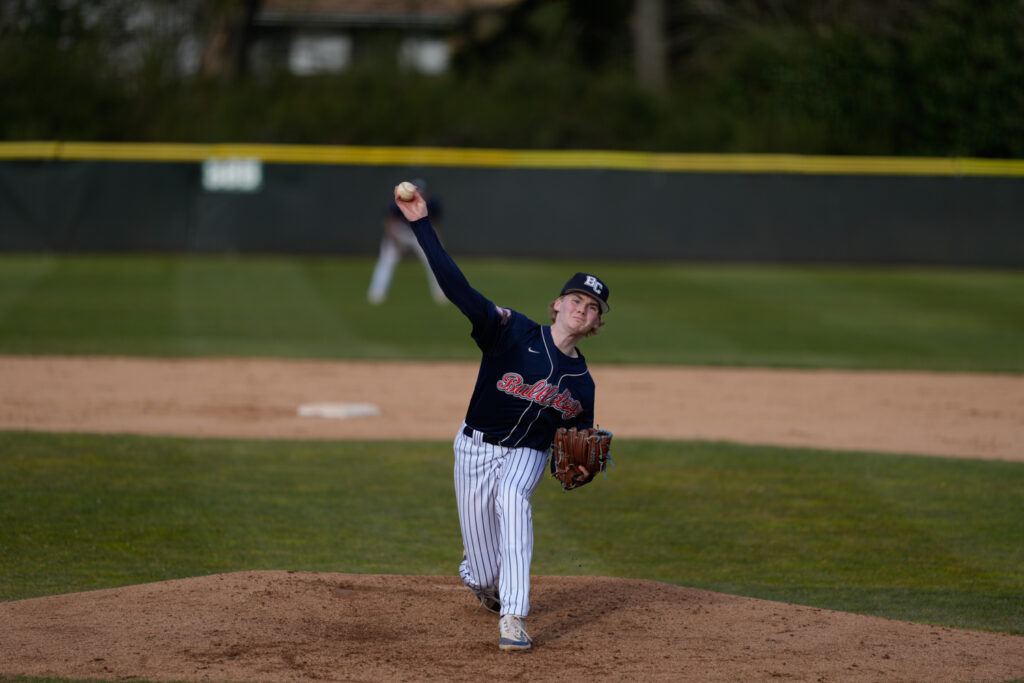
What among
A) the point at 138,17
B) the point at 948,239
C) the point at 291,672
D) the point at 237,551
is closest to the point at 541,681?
the point at 291,672

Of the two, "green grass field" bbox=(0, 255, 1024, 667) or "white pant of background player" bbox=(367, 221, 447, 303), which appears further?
"white pant of background player" bbox=(367, 221, 447, 303)

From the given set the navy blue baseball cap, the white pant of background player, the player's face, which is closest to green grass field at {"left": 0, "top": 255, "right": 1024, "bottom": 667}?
the player's face

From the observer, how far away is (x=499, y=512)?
527 centimetres

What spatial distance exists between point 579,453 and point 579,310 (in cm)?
59

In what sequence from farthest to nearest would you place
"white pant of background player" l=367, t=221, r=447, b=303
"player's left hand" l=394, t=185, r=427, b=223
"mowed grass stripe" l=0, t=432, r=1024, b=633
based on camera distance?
1. "white pant of background player" l=367, t=221, r=447, b=303
2. "mowed grass stripe" l=0, t=432, r=1024, b=633
3. "player's left hand" l=394, t=185, r=427, b=223

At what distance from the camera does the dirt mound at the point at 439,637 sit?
4.88m

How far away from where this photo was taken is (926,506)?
7949 millimetres

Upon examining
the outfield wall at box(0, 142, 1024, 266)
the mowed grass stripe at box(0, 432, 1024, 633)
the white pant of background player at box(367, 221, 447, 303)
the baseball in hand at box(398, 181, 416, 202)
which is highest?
the outfield wall at box(0, 142, 1024, 266)

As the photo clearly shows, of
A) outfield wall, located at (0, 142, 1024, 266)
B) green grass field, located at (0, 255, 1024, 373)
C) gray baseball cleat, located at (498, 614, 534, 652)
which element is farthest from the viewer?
outfield wall, located at (0, 142, 1024, 266)

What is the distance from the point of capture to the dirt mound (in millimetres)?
4875

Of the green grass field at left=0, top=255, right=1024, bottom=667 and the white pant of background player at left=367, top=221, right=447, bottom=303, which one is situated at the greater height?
the white pant of background player at left=367, top=221, right=447, bottom=303

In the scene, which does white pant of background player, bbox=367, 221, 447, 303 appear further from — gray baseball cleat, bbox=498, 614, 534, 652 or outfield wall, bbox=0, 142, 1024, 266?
gray baseball cleat, bbox=498, 614, 534, 652

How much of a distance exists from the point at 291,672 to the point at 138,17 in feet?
107

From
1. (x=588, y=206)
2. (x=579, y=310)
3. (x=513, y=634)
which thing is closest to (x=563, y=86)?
(x=588, y=206)
